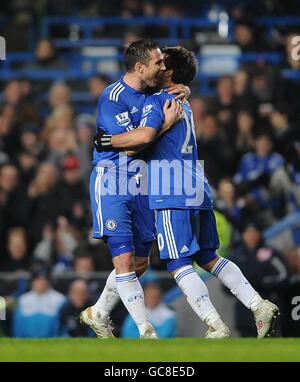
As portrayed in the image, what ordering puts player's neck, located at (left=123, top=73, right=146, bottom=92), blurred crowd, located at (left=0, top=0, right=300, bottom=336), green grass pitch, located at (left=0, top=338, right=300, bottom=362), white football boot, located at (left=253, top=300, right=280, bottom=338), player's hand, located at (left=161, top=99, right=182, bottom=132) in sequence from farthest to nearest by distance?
blurred crowd, located at (left=0, top=0, right=300, bottom=336)
player's neck, located at (left=123, top=73, right=146, bottom=92)
player's hand, located at (left=161, top=99, right=182, bottom=132)
white football boot, located at (left=253, top=300, right=280, bottom=338)
green grass pitch, located at (left=0, top=338, right=300, bottom=362)

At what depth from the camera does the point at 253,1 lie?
66.1ft

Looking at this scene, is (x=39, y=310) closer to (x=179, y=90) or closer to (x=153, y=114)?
(x=179, y=90)

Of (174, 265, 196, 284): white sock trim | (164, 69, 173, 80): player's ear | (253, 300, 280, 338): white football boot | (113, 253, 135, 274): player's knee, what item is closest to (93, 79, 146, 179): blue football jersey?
(164, 69, 173, 80): player's ear

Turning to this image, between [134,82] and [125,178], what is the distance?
70cm

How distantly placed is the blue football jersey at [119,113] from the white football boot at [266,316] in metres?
1.43

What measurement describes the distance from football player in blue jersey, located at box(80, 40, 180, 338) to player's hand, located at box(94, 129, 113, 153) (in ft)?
0.15

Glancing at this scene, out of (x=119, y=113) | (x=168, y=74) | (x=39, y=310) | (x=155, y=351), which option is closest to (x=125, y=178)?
(x=119, y=113)

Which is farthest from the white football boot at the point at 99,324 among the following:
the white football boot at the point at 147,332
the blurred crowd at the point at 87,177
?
the blurred crowd at the point at 87,177

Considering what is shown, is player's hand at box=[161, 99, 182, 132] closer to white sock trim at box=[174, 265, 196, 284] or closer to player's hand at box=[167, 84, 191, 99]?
player's hand at box=[167, 84, 191, 99]

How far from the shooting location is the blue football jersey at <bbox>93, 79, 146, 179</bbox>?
361 inches

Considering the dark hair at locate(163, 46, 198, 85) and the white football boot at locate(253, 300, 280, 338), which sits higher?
the dark hair at locate(163, 46, 198, 85)

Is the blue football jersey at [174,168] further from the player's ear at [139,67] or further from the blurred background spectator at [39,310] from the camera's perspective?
the blurred background spectator at [39,310]

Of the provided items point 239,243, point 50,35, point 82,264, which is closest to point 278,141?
point 239,243

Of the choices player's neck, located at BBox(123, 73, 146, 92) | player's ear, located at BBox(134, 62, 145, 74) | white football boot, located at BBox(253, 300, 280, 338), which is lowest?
white football boot, located at BBox(253, 300, 280, 338)
